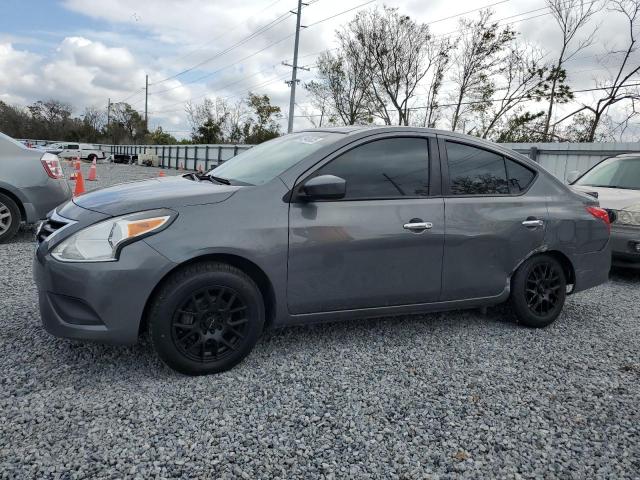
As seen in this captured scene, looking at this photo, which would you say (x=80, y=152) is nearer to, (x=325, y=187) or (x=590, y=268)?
(x=325, y=187)

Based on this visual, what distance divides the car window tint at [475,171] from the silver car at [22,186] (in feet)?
16.9

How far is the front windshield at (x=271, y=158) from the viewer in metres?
3.24

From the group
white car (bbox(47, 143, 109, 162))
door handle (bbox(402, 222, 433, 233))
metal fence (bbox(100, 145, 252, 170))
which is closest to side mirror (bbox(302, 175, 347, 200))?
door handle (bbox(402, 222, 433, 233))

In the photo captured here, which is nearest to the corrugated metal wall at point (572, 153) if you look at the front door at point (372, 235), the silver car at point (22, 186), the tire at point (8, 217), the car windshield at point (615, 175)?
the car windshield at point (615, 175)

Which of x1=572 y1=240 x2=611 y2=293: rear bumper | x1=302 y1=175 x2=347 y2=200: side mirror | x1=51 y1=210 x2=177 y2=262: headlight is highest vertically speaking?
x1=302 y1=175 x2=347 y2=200: side mirror

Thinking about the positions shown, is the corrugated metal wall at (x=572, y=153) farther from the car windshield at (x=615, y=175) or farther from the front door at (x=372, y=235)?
the front door at (x=372, y=235)

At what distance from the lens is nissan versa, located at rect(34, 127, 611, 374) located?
267 cm

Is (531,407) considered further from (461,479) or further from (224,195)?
(224,195)

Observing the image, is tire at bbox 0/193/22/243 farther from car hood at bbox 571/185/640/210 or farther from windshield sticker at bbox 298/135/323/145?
car hood at bbox 571/185/640/210

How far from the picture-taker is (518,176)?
391cm

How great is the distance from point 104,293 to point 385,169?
1.95 m

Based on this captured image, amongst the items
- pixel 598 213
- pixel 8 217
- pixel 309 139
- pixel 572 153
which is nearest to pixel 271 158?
pixel 309 139

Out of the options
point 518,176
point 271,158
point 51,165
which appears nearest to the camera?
point 271,158

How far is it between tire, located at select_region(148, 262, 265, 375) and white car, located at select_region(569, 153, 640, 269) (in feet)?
14.0
